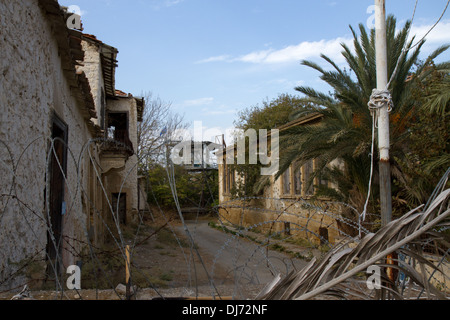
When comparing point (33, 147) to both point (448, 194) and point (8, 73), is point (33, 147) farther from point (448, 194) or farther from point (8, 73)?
point (448, 194)

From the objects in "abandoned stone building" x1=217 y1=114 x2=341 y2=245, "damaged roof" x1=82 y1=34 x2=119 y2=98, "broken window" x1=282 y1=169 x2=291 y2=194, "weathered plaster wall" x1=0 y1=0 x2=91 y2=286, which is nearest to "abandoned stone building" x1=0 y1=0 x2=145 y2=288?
Result: "weathered plaster wall" x1=0 y1=0 x2=91 y2=286

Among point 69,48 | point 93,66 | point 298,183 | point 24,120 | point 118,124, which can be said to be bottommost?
point 298,183

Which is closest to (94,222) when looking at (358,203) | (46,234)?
(46,234)

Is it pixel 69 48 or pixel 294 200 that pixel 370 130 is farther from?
pixel 69 48

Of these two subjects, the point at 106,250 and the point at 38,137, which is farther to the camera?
the point at 106,250

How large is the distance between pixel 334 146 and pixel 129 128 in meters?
9.04

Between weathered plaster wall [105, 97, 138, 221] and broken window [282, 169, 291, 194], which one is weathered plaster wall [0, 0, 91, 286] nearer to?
broken window [282, 169, 291, 194]

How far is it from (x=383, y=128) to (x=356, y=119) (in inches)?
213

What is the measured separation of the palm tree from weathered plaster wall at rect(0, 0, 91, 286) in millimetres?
5416

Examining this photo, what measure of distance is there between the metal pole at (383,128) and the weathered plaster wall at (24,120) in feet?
7.87

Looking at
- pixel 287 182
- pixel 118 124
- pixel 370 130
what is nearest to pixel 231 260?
pixel 370 130

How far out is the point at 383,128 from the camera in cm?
333

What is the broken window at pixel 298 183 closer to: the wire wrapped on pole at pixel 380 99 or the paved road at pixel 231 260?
the paved road at pixel 231 260

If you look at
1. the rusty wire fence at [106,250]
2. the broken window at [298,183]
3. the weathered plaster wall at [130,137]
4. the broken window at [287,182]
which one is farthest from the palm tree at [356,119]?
the weathered plaster wall at [130,137]
